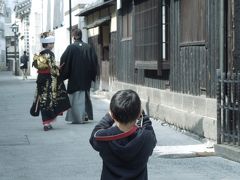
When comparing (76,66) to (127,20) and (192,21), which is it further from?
(127,20)

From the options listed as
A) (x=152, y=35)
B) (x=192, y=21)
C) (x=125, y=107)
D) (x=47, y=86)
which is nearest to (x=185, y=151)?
(x=192, y=21)

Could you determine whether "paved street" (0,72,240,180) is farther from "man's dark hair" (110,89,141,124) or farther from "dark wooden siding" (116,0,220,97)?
"man's dark hair" (110,89,141,124)

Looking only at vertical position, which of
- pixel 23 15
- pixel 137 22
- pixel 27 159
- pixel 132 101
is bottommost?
pixel 27 159

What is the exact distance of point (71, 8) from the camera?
2753cm

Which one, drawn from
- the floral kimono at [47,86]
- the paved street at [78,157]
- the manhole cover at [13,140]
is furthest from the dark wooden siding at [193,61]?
the manhole cover at [13,140]

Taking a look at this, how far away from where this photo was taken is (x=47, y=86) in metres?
11.6

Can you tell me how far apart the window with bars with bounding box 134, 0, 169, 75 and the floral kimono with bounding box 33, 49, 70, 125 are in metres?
1.99

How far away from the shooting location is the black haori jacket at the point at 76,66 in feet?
40.6

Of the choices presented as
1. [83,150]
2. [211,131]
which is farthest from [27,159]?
[211,131]

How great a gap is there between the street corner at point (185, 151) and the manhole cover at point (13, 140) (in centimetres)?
233

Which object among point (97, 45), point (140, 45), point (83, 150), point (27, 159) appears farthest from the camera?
point (97, 45)

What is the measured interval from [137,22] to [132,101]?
10.9 meters

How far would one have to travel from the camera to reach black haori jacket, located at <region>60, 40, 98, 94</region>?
12383 millimetres

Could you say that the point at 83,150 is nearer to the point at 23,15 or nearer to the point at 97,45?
the point at 97,45
